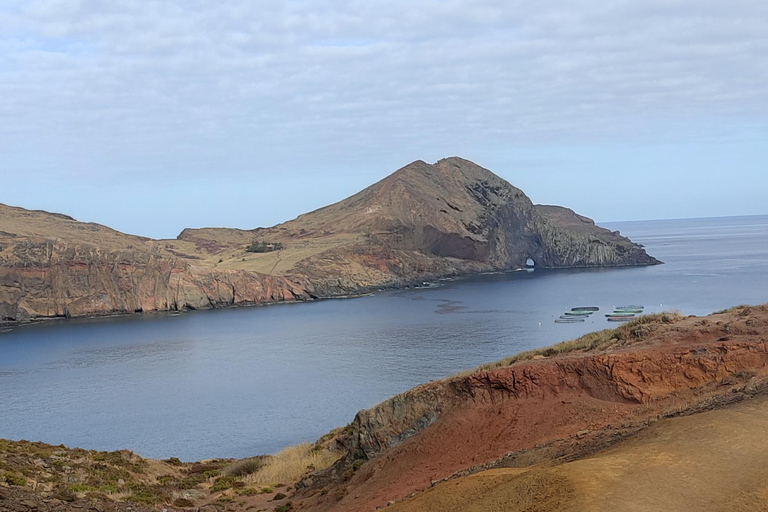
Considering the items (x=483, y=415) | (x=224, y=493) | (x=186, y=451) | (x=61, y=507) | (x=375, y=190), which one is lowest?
(x=186, y=451)

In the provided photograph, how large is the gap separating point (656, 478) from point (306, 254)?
483 ft

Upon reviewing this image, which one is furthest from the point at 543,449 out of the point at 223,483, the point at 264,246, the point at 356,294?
the point at 264,246

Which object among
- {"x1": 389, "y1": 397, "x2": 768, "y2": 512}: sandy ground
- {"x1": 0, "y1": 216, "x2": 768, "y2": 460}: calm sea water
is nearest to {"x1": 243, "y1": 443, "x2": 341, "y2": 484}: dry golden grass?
{"x1": 389, "y1": 397, "x2": 768, "y2": 512}: sandy ground

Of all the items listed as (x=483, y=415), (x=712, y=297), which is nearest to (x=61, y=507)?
(x=483, y=415)

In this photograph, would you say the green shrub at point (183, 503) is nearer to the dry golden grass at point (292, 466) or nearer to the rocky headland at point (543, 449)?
the rocky headland at point (543, 449)

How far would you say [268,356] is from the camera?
78.2 meters

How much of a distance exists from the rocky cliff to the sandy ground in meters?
124

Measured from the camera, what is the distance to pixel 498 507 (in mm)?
12305

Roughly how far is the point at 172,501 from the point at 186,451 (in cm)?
2097

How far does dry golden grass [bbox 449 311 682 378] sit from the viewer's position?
22.5 meters

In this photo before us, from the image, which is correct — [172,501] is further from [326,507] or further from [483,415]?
[483,415]

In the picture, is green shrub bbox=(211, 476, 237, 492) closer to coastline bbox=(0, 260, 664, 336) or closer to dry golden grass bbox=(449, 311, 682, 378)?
dry golden grass bbox=(449, 311, 682, 378)

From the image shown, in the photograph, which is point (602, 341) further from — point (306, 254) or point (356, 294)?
point (306, 254)

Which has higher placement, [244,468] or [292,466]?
[292,466]
